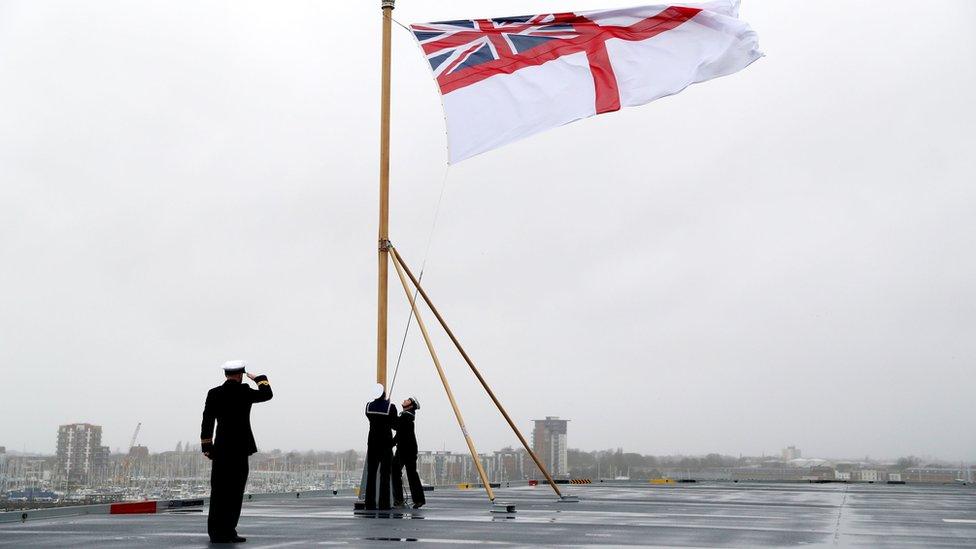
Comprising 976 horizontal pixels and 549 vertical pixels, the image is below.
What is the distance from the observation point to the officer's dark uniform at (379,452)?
1569 cm

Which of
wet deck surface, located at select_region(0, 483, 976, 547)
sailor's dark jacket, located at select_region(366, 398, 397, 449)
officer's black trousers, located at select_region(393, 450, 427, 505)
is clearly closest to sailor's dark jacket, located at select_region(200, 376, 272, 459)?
wet deck surface, located at select_region(0, 483, 976, 547)

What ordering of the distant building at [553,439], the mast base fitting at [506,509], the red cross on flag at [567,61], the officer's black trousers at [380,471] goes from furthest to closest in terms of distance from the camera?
the distant building at [553,439], the red cross on flag at [567,61], the officer's black trousers at [380,471], the mast base fitting at [506,509]

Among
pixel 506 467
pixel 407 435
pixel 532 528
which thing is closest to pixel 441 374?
pixel 407 435

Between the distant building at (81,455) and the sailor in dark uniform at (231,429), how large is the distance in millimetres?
14791

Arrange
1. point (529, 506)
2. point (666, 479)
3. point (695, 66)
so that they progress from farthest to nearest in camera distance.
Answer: point (666, 479) < point (695, 66) < point (529, 506)

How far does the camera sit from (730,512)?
16359mm

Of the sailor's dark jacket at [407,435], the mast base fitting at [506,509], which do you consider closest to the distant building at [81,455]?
the sailor's dark jacket at [407,435]

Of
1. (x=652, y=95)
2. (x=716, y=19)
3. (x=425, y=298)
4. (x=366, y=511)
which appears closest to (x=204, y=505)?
(x=366, y=511)

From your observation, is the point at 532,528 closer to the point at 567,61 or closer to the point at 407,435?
the point at 407,435

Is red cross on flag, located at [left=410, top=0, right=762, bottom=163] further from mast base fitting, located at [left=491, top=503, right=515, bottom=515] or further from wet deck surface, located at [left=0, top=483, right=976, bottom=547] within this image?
wet deck surface, located at [left=0, top=483, right=976, bottom=547]

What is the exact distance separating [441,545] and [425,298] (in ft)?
26.3

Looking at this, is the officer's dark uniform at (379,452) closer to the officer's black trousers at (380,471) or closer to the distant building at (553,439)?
the officer's black trousers at (380,471)

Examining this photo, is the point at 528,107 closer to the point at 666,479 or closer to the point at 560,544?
the point at 560,544

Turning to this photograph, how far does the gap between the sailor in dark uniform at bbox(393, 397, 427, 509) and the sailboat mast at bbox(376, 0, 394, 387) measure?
1.34m
